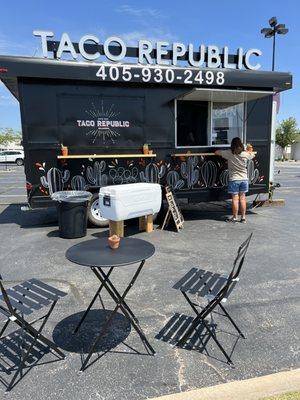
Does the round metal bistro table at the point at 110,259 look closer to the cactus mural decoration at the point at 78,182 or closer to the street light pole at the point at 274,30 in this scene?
the cactus mural decoration at the point at 78,182

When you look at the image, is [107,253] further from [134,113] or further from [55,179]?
[134,113]

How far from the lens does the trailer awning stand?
22.7 ft

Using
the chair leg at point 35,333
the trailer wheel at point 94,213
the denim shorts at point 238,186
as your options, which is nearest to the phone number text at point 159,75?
the denim shorts at point 238,186

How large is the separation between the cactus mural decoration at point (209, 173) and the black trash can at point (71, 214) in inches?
103

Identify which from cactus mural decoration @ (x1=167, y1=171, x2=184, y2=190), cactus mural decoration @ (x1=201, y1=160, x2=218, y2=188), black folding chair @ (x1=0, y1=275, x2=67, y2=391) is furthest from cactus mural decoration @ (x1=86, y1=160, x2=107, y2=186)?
black folding chair @ (x1=0, y1=275, x2=67, y2=391)

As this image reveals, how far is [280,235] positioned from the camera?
654 cm

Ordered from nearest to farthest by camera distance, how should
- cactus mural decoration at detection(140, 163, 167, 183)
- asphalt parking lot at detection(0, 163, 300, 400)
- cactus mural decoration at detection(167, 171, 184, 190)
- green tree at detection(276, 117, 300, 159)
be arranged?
asphalt parking lot at detection(0, 163, 300, 400)
cactus mural decoration at detection(140, 163, 167, 183)
cactus mural decoration at detection(167, 171, 184, 190)
green tree at detection(276, 117, 300, 159)

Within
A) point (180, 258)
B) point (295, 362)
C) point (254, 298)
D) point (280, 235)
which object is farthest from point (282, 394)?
point (280, 235)

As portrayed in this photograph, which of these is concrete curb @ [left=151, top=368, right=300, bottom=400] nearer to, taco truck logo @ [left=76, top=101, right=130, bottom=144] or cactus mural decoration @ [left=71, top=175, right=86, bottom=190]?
cactus mural decoration @ [left=71, top=175, right=86, bottom=190]

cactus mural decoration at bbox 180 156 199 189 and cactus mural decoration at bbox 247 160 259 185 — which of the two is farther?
cactus mural decoration at bbox 247 160 259 185

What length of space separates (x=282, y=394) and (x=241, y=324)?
0.92 metres

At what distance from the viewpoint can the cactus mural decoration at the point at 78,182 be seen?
6.72 m

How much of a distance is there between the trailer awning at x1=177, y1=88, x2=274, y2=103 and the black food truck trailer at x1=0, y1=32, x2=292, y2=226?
0.02m

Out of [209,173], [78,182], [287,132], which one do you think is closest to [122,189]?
[78,182]
